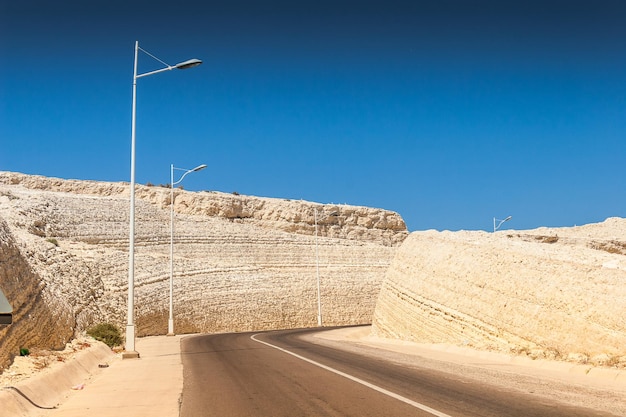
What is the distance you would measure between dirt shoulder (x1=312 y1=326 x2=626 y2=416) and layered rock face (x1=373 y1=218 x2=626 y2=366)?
2.09 feet

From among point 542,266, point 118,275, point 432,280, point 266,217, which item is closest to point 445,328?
point 432,280

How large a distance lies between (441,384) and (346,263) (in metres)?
61.0

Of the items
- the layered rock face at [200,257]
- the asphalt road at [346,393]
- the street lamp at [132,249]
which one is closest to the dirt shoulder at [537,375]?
the asphalt road at [346,393]

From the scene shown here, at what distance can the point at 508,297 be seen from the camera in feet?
60.3

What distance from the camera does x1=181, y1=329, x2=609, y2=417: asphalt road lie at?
8398mm

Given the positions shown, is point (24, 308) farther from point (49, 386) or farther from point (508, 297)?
point (508, 297)

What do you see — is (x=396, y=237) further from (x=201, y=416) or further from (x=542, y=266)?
(x=201, y=416)

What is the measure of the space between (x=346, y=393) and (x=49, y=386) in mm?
4976

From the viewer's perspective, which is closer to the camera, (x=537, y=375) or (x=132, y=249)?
(x=537, y=375)

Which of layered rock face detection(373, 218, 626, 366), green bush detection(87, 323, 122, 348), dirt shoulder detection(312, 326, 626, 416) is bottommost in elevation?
green bush detection(87, 323, 122, 348)

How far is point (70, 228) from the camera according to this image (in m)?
60.1

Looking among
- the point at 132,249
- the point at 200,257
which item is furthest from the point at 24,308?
the point at 200,257

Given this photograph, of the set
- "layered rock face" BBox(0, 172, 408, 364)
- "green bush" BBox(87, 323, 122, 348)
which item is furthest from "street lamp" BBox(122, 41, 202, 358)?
"layered rock face" BBox(0, 172, 408, 364)

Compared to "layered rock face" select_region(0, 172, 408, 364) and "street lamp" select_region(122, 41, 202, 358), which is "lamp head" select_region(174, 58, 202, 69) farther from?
"layered rock face" select_region(0, 172, 408, 364)
